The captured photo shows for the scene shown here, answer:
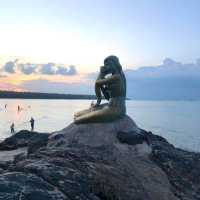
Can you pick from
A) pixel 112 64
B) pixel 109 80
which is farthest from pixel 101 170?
pixel 112 64

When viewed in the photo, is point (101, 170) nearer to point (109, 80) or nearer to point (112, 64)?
point (109, 80)

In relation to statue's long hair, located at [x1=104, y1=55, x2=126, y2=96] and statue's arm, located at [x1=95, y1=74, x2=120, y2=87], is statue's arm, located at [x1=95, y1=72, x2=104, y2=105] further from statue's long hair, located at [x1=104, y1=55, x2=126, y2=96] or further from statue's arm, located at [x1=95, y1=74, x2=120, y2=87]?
statue's long hair, located at [x1=104, y1=55, x2=126, y2=96]

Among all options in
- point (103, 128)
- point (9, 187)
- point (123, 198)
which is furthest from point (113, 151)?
point (9, 187)

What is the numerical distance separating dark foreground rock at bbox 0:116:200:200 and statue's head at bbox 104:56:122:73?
179cm

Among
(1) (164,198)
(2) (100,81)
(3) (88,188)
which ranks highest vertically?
(2) (100,81)

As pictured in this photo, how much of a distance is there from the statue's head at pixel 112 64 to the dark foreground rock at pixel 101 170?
179 centimetres

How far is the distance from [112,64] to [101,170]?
8.17 metres

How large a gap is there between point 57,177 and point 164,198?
3777 millimetres

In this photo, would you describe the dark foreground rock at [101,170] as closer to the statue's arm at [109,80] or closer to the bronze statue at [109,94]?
the bronze statue at [109,94]

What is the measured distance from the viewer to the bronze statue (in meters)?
16.0

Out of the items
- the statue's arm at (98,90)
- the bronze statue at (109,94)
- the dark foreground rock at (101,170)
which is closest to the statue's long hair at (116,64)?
the bronze statue at (109,94)

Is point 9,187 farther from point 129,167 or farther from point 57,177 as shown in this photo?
point 129,167

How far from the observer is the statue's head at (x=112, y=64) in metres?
16.9

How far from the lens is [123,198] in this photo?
885cm
